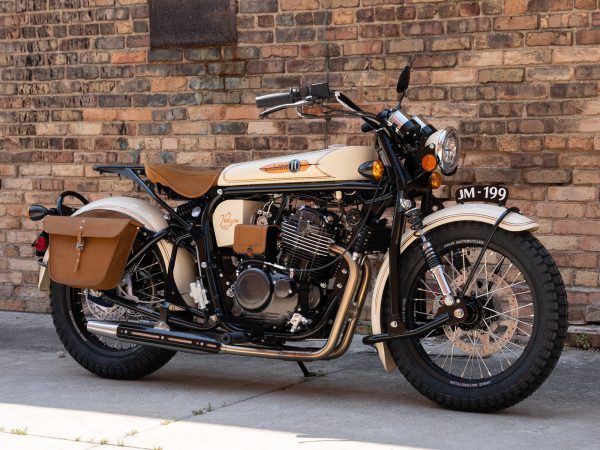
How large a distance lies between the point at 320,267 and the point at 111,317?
1208 millimetres

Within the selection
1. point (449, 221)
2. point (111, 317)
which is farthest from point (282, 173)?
point (111, 317)

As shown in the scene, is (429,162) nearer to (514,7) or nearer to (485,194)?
(485,194)

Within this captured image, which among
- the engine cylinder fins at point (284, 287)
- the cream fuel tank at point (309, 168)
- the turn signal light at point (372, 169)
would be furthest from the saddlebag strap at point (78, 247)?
the turn signal light at point (372, 169)

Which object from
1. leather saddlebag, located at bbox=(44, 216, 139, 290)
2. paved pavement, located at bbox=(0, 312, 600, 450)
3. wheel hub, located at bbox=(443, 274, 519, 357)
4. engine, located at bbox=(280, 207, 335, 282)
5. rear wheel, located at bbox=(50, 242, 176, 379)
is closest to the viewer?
paved pavement, located at bbox=(0, 312, 600, 450)

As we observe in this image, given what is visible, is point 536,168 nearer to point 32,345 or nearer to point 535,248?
point 535,248

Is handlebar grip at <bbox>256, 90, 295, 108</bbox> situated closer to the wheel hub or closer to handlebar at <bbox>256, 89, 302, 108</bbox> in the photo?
handlebar at <bbox>256, 89, 302, 108</bbox>

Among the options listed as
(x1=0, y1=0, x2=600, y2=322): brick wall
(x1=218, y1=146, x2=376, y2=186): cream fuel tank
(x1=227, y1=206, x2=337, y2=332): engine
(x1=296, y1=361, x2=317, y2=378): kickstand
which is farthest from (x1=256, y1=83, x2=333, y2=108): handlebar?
(x1=0, y1=0, x2=600, y2=322): brick wall

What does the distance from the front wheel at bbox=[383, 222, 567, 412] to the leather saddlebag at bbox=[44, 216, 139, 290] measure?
4.34 feet

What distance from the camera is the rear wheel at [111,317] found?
553 cm

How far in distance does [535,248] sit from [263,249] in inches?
47.6

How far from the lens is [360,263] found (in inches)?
196

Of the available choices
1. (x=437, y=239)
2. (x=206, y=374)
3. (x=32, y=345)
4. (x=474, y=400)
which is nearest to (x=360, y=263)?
(x=437, y=239)

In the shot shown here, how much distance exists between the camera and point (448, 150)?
4.84 m

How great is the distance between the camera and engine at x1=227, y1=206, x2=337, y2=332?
5.03 metres
